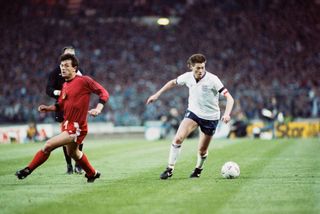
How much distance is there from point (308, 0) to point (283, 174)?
37395mm

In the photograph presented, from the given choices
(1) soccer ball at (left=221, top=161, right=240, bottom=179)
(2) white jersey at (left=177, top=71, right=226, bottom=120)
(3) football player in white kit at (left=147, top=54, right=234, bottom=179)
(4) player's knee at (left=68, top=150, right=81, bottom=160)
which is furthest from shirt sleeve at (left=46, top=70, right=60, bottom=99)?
(1) soccer ball at (left=221, top=161, right=240, bottom=179)

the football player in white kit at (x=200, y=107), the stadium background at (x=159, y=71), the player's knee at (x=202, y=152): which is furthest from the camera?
the stadium background at (x=159, y=71)

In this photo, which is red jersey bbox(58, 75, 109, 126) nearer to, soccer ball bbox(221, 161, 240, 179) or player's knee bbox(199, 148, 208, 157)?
player's knee bbox(199, 148, 208, 157)

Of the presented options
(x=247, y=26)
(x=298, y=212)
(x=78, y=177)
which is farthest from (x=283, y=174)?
(x=247, y=26)

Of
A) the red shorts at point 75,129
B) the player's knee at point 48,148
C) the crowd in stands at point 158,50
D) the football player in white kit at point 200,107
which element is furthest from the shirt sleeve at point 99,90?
the crowd in stands at point 158,50

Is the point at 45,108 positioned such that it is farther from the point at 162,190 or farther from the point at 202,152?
the point at 202,152

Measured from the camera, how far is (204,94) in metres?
11.9

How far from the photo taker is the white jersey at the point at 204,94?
11867 mm

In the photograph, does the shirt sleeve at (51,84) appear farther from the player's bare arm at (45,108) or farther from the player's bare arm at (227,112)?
the player's bare arm at (227,112)

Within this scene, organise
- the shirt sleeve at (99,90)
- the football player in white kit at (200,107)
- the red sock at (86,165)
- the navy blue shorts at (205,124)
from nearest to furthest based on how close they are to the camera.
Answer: the shirt sleeve at (99,90) < the red sock at (86,165) < the football player in white kit at (200,107) < the navy blue shorts at (205,124)

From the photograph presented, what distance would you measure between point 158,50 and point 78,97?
36.5m

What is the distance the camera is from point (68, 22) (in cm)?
5000

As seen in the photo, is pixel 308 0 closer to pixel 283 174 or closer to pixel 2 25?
pixel 2 25

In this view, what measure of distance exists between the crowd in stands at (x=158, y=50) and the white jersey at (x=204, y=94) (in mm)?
24257
